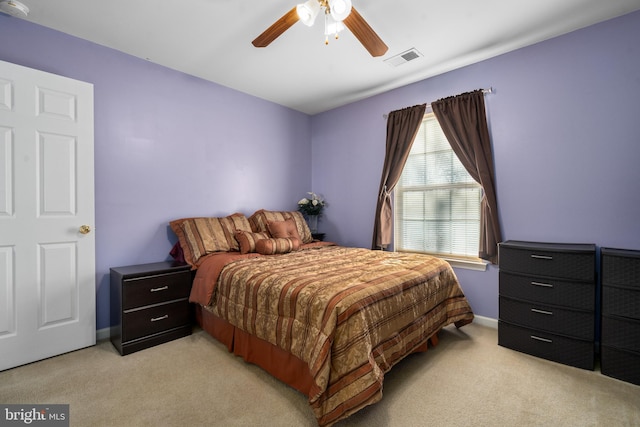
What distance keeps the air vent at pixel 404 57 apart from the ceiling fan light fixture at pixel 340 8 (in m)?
1.35

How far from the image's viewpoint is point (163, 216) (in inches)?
124

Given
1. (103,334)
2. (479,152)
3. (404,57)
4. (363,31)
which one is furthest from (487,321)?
(103,334)

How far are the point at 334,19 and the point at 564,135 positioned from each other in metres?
2.26

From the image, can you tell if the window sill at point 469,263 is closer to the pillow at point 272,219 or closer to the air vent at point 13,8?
the pillow at point 272,219

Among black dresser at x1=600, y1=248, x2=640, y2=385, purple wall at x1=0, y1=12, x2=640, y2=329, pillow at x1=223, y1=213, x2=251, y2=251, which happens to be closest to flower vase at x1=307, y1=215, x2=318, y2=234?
purple wall at x1=0, y1=12, x2=640, y2=329

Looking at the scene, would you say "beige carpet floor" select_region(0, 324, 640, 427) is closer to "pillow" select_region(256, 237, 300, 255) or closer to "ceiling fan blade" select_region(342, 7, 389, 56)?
"pillow" select_region(256, 237, 300, 255)

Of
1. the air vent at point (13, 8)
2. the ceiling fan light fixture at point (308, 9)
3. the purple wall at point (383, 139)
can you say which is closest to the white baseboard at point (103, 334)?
the purple wall at point (383, 139)

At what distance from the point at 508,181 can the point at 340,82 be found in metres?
2.16

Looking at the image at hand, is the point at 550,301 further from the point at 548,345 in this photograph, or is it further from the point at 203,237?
the point at 203,237

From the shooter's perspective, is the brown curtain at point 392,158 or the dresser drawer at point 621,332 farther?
the brown curtain at point 392,158

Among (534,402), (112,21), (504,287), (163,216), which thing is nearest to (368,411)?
(534,402)

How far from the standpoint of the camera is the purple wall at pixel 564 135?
2340 millimetres

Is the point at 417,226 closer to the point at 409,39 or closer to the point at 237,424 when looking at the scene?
the point at 409,39

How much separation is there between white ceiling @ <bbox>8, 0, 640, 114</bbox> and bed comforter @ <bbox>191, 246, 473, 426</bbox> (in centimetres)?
200
